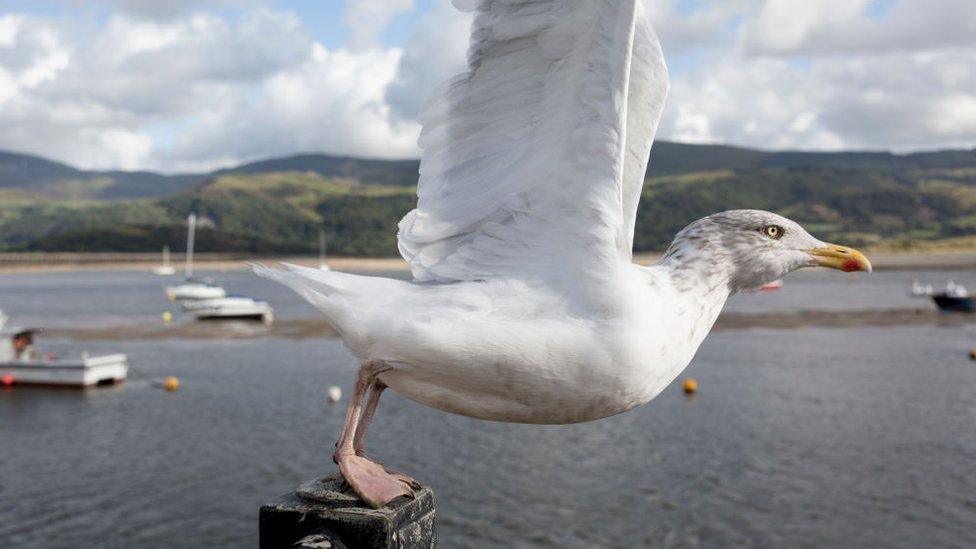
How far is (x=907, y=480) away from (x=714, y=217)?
24.3 meters

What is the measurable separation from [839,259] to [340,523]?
2.89m

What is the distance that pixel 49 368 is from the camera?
36.8m

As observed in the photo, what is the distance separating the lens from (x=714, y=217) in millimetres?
4438

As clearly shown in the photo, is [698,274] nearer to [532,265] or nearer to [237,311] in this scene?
[532,265]

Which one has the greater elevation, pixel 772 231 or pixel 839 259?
pixel 772 231

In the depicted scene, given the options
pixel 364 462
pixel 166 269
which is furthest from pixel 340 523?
pixel 166 269

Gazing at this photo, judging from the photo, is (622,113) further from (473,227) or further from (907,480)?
(907,480)

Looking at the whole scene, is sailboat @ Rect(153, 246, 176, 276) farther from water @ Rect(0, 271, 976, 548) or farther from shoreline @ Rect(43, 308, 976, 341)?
water @ Rect(0, 271, 976, 548)

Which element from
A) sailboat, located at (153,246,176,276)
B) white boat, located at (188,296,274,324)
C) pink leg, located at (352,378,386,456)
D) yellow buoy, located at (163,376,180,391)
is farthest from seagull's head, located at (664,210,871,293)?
sailboat, located at (153,246,176,276)

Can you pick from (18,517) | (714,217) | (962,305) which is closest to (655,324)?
(714,217)

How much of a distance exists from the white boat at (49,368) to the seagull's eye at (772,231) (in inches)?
1470

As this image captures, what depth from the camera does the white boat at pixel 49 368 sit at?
36.9 meters

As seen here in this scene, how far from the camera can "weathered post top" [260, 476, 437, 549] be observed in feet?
10.6

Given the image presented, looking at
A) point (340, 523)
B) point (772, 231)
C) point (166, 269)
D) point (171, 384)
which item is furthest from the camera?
point (166, 269)
